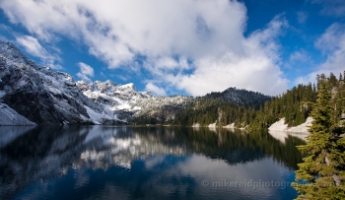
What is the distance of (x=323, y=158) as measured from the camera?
1738cm

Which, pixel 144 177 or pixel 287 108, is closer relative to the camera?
pixel 144 177

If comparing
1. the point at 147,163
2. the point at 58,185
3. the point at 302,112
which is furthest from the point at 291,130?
the point at 58,185

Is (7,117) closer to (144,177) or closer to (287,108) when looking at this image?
(144,177)

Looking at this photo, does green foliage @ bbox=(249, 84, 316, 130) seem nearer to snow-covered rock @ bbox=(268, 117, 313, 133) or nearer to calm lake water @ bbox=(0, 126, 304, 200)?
snow-covered rock @ bbox=(268, 117, 313, 133)

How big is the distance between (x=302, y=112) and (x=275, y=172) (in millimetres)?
108194

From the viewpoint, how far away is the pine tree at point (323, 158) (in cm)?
1625

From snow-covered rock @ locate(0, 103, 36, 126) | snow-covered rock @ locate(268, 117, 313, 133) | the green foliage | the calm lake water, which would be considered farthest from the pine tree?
snow-covered rock @ locate(0, 103, 36, 126)

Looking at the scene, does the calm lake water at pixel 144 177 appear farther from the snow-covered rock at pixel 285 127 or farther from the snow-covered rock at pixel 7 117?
the snow-covered rock at pixel 7 117

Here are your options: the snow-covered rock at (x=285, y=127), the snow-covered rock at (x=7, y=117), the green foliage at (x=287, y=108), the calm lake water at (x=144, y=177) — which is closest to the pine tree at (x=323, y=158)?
the calm lake water at (x=144, y=177)

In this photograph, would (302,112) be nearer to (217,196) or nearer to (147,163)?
(147,163)

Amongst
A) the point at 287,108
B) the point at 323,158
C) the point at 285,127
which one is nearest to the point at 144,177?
the point at 323,158

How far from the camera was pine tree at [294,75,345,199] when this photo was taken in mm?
16250

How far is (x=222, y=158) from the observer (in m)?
53.4

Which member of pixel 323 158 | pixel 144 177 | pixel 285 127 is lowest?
pixel 144 177
